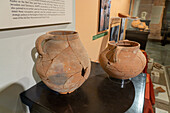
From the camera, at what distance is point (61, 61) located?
0.42 metres

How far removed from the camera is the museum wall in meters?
0.45

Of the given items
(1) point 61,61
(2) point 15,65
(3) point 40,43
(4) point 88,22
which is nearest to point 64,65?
(1) point 61,61

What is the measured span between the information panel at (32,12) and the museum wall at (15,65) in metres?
0.04

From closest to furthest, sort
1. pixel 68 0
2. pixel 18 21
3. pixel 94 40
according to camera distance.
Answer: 1. pixel 18 21
2. pixel 68 0
3. pixel 94 40

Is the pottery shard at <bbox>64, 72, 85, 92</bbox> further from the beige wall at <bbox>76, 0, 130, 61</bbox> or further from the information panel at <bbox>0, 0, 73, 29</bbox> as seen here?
the beige wall at <bbox>76, 0, 130, 61</bbox>

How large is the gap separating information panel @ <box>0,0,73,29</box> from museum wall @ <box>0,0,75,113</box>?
4 centimetres

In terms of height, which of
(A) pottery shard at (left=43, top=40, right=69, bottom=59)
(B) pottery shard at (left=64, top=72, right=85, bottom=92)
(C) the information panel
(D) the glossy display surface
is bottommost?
(D) the glossy display surface

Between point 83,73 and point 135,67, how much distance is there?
0.85ft

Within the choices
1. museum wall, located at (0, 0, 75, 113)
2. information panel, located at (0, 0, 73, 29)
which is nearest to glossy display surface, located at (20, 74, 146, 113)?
museum wall, located at (0, 0, 75, 113)

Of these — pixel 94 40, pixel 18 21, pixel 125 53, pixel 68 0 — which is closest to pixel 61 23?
pixel 68 0

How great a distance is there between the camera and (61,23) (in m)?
0.70

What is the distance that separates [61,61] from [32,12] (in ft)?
0.84

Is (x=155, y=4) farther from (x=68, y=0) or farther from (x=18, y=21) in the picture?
(x=18, y=21)

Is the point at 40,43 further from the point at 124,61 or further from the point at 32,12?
the point at 124,61
